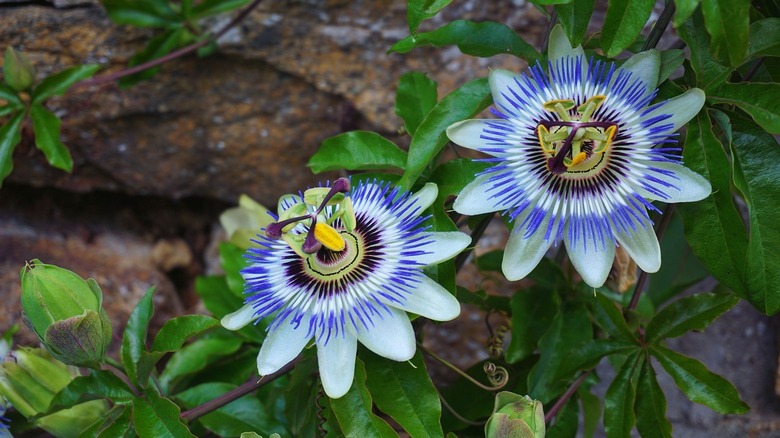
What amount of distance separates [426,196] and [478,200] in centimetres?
8

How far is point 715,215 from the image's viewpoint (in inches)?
44.4

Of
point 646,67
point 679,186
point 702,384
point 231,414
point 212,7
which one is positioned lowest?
point 231,414

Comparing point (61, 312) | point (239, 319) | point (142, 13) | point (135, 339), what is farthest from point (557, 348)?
point (142, 13)

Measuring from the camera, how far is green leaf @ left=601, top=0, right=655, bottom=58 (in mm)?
1045

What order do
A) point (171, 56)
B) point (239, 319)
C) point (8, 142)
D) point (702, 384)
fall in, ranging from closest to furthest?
1. point (239, 319)
2. point (702, 384)
3. point (8, 142)
4. point (171, 56)

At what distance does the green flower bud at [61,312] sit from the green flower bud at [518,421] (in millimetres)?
600

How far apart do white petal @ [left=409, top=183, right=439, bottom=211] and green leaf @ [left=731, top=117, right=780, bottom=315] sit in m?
0.41

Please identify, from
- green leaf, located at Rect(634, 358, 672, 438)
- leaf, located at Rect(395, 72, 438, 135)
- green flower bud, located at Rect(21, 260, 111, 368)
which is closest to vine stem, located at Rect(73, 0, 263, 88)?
leaf, located at Rect(395, 72, 438, 135)

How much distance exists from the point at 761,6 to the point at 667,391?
1.06 m

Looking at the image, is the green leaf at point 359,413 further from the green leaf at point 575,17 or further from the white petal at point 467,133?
the green leaf at point 575,17

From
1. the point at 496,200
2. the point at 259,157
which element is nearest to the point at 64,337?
the point at 496,200

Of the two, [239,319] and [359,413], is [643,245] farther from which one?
[239,319]

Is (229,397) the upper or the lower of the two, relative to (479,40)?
lower

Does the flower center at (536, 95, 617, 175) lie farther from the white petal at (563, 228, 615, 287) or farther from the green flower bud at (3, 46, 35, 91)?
the green flower bud at (3, 46, 35, 91)
